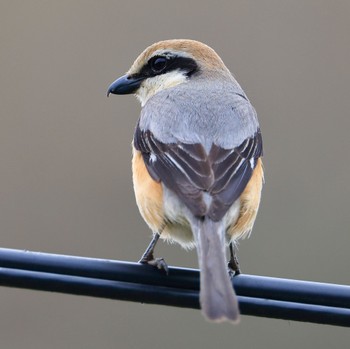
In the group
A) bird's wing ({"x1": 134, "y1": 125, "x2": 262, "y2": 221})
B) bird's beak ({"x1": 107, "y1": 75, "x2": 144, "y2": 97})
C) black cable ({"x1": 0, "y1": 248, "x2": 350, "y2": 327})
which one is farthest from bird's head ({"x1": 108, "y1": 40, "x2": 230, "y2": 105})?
black cable ({"x1": 0, "y1": 248, "x2": 350, "y2": 327})

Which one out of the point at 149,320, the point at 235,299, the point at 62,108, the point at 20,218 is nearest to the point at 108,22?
the point at 62,108

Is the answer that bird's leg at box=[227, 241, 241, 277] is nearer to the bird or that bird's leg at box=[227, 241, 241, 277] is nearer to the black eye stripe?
the bird

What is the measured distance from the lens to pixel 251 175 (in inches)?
175

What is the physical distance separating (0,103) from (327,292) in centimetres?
554

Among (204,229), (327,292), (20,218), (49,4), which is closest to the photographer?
(327,292)

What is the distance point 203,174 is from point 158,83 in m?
1.44

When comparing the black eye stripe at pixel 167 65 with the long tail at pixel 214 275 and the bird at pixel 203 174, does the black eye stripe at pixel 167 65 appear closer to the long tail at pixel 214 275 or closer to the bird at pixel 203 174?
the bird at pixel 203 174

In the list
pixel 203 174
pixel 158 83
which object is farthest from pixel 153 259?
pixel 158 83

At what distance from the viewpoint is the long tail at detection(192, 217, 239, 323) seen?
11.1 feet

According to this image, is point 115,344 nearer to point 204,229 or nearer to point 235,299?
point 204,229

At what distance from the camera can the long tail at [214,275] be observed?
3.38 meters

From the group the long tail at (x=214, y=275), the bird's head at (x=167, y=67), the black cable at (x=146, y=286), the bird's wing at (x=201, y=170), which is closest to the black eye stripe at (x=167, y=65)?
the bird's head at (x=167, y=67)

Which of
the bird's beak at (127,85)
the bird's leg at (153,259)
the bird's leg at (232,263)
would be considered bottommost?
the bird's leg at (232,263)

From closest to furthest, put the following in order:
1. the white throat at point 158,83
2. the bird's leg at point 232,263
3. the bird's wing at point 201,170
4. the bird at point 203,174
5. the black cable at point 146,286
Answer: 1. the black cable at point 146,286
2. the bird at point 203,174
3. the bird's wing at point 201,170
4. the bird's leg at point 232,263
5. the white throat at point 158,83
